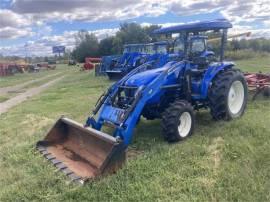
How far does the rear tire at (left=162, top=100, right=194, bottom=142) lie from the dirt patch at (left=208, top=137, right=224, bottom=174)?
1.83 feet

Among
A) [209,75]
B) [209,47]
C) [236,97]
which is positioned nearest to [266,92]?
[236,97]

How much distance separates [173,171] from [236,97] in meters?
A: 3.70

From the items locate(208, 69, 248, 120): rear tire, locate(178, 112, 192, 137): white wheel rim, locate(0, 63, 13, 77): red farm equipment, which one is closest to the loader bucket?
locate(178, 112, 192, 137): white wheel rim

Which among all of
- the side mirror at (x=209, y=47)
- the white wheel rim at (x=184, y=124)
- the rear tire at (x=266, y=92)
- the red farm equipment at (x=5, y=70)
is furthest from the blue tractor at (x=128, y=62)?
the red farm equipment at (x=5, y=70)

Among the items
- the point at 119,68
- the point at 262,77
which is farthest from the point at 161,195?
the point at 119,68

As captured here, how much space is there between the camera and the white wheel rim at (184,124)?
733 cm

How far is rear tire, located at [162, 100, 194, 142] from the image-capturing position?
700 cm

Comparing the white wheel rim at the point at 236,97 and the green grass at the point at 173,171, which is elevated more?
the white wheel rim at the point at 236,97

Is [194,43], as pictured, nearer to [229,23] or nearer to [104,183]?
[229,23]

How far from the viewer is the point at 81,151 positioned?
277 inches

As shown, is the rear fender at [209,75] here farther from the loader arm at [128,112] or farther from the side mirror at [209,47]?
the side mirror at [209,47]

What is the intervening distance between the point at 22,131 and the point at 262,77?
22.6 ft

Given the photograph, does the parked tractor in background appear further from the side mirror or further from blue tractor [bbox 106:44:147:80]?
the side mirror

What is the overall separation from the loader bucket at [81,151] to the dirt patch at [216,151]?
1364 millimetres
